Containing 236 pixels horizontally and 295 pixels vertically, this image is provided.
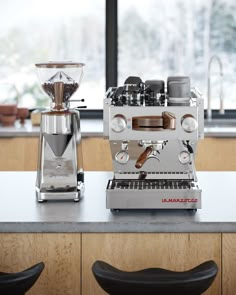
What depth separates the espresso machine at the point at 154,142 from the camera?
8.62 feet

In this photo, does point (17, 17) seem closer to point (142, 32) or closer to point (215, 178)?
point (142, 32)

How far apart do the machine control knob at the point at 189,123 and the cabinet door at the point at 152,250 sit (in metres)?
0.36

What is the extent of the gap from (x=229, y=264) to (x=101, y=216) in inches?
18.3

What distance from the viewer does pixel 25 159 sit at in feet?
15.9

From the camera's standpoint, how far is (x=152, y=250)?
2613 millimetres

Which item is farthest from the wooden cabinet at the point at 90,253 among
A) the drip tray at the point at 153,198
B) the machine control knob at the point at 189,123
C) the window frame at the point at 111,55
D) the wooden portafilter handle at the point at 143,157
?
the window frame at the point at 111,55

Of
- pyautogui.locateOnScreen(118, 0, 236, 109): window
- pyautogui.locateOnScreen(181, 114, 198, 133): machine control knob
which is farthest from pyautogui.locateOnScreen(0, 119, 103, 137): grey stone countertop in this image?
pyautogui.locateOnScreen(181, 114, 198, 133): machine control knob

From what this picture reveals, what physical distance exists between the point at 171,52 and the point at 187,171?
2798 millimetres

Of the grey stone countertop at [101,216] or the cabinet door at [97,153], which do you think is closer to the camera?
the grey stone countertop at [101,216]

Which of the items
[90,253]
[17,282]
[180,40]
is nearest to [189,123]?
[90,253]

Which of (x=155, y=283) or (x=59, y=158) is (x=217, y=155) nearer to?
(x=59, y=158)

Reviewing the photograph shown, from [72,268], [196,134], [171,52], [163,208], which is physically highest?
[171,52]

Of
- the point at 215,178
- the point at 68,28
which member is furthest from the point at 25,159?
the point at 215,178

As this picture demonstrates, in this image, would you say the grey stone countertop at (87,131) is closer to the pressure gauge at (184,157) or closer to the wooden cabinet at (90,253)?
→ the pressure gauge at (184,157)
